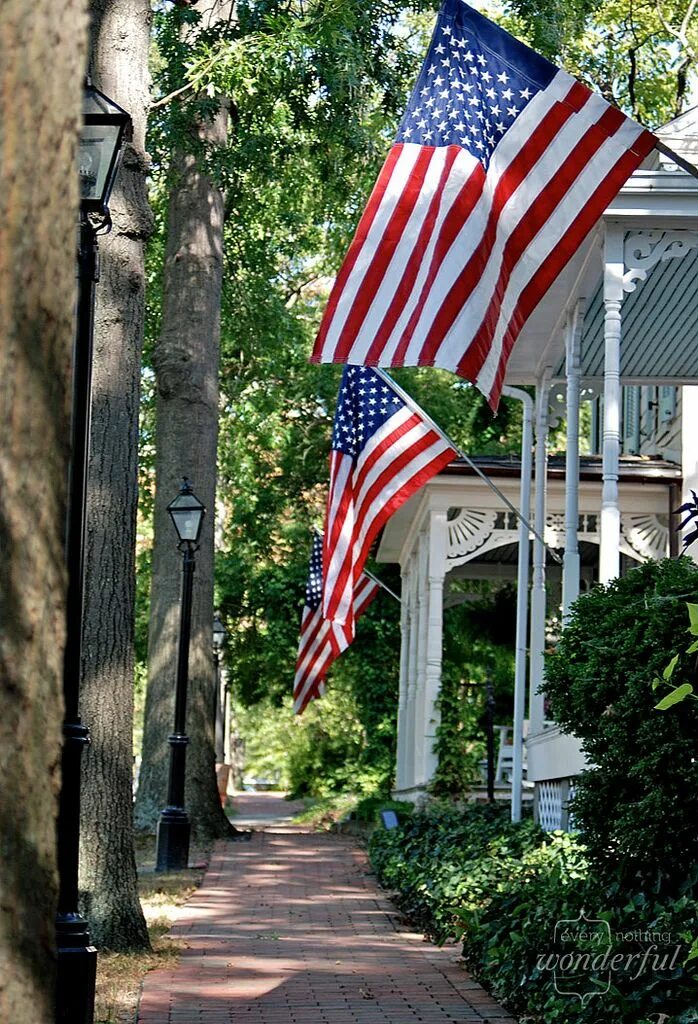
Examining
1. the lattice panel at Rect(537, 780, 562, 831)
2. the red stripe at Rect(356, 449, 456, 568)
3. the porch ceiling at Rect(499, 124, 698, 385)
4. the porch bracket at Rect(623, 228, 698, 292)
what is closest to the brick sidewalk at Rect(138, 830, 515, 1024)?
the lattice panel at Rect(537, 780, 562, 831)

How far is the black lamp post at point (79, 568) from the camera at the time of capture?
5.96m

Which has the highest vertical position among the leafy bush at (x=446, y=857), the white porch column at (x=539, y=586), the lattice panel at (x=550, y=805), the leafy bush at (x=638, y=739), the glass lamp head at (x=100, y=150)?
the glass lamp head at (x=100, y=150)

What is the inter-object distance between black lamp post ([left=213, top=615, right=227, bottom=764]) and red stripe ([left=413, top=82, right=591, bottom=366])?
57.9ft

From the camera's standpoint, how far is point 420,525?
19.3 meters

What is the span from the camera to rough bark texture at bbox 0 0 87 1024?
8.28 feet

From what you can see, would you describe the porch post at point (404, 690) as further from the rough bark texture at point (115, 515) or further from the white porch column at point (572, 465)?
the rough bark texture at point (115, 515)

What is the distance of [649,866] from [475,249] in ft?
12.0

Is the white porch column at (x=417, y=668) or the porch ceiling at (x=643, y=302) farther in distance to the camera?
the white porch column at (x=417, y=668)

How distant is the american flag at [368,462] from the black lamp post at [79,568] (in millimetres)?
5908

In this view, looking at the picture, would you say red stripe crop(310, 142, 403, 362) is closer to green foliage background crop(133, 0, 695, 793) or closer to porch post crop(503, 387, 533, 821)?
green foliage background crop(133, 0, 695, 793)

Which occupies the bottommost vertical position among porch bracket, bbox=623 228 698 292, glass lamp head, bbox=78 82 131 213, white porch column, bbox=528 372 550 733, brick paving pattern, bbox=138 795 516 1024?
brick paving pattern, bbox=138 795 516 1024

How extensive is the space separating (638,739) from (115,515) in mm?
3922

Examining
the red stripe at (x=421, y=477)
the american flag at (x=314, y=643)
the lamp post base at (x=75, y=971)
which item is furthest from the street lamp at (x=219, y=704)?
the lamp post base at (x=75, y=971)

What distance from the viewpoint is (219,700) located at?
117ft
